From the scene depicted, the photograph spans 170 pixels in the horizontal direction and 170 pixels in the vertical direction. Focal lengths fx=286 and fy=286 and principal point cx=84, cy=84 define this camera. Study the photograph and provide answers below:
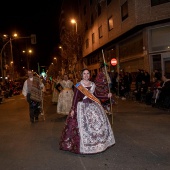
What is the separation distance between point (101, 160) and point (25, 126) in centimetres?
480

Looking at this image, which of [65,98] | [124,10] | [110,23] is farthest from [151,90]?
[110,23]

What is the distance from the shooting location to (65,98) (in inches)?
436

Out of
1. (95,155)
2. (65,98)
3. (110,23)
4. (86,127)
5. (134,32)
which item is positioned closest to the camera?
(95,155)

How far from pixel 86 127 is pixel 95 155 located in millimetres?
582

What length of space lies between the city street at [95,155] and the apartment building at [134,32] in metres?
9.48

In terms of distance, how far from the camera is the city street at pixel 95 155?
17.0 feet

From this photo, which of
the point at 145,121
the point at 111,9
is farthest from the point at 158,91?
the point at 111,9

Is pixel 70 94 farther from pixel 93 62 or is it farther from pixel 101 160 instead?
pixel 93 62

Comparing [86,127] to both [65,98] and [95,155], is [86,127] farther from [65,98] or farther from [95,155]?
[65,98]

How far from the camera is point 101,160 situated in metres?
5.39

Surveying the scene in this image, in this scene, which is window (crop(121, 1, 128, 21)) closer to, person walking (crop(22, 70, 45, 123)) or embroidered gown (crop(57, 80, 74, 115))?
embroidered gown (crop(57, 80, 74, 115))

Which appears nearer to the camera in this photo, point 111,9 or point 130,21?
point 130,21

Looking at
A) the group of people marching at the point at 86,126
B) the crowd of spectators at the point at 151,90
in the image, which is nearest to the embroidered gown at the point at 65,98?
the crowd of spectators at the point at 151,90

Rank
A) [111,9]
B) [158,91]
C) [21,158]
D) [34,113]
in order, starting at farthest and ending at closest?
[111,9] < [158,91] < [34,113] < [21,158]
